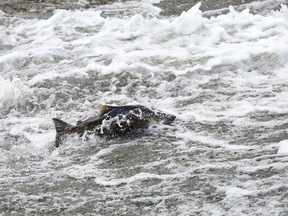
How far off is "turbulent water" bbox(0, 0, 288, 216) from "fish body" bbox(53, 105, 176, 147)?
12 centimetres

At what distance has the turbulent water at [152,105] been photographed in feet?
13.7

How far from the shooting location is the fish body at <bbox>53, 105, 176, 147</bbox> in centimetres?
545

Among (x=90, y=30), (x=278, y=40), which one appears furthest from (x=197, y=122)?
(x=90, y=30)

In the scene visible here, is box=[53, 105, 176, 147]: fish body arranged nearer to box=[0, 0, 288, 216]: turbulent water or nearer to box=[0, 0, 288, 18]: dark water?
box=[0, 0, 288, 216]: turbulent water

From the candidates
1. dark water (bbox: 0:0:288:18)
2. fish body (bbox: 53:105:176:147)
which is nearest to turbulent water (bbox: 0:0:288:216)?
fish body (bbox: 53:105:176:147)

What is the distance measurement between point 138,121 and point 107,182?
1.14 meters

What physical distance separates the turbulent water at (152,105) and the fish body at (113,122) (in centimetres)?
12

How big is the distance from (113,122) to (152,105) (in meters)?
0.92

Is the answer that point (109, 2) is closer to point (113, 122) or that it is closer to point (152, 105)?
point (152, 105)

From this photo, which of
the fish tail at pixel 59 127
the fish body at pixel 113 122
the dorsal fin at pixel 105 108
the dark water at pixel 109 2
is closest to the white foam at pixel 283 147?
the fish body at pixel 113 122

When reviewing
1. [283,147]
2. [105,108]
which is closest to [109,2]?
[105,108]

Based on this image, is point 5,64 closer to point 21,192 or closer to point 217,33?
point 217,33

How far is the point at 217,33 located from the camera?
328 inches

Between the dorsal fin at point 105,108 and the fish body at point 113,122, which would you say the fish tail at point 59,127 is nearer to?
the fish body at point 113,122
